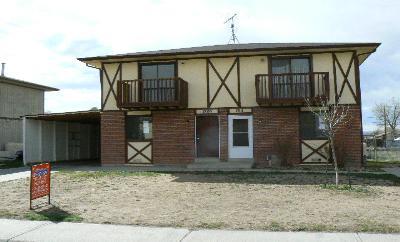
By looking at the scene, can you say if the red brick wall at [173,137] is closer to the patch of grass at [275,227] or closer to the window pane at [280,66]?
the window pane at [280,66]

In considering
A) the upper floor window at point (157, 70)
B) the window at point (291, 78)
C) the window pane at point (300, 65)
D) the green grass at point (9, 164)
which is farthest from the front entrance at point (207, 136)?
the green grass at point (9, 164)

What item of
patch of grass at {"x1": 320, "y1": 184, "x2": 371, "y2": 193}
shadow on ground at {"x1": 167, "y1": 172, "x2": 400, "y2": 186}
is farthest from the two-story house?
patch of grass at {"x1": 320, "y1": 184, "x2": 371, "y2": 193}

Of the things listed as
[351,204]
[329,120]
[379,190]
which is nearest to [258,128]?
[329,120]

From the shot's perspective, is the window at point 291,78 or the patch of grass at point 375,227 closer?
the patch of grass at point 375,227

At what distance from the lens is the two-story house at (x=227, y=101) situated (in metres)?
19.1

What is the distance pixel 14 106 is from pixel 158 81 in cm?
1406

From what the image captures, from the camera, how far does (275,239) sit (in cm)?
684

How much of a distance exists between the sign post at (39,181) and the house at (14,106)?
1679 centimetres

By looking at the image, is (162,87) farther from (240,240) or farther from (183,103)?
(240,240)

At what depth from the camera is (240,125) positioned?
66.1 feet

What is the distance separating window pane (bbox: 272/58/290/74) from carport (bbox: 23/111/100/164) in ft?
30.0

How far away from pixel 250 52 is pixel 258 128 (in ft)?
11.5

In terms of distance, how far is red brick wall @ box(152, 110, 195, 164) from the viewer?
66.4 ft

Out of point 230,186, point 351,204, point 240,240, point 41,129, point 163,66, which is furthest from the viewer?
point 41,129
